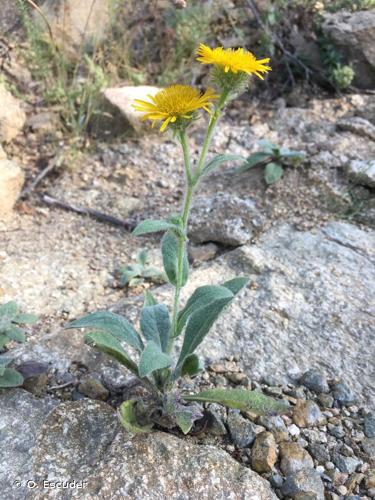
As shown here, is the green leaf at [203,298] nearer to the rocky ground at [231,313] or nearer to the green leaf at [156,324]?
the green leaf at [156,324]

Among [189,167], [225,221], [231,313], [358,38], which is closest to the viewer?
[189,167]

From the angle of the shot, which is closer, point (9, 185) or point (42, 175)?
point (9, 185)

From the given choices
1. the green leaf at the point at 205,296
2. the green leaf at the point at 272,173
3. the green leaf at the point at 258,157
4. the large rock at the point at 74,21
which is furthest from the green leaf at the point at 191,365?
the large rock at the point at 74,21

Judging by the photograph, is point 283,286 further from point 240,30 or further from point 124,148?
point 240,30

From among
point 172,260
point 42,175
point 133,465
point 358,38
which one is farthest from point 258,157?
point 133,465

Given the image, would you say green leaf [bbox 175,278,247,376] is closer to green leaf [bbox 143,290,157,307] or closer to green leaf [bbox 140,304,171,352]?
green leaf [bbox 140,304,171,352]

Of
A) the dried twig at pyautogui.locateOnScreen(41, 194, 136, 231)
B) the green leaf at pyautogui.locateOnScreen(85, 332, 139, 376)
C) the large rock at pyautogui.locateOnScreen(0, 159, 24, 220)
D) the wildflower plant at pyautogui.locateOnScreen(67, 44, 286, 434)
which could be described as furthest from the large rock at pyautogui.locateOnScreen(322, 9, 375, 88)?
the green leaf at pyautogui.locateOnScreen(85, 332, 139, 376)

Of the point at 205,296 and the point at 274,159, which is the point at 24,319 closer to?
the point at 205,296
